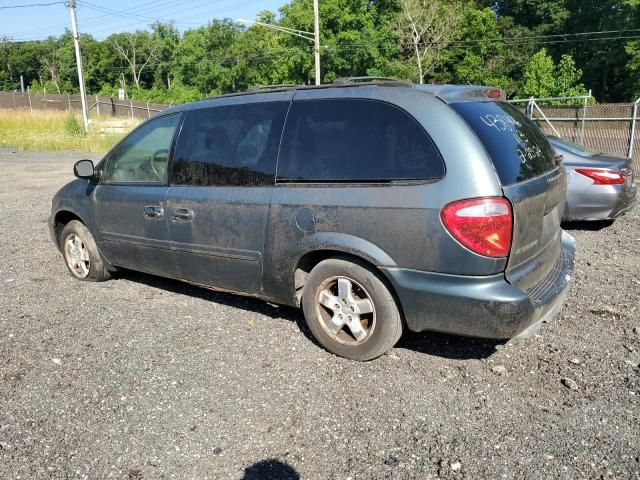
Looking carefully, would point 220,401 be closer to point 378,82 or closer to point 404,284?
point 404,284

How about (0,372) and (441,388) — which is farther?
Result: (0,372)

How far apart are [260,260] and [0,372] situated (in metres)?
1.93

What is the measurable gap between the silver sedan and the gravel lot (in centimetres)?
252

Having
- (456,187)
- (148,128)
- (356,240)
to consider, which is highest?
(148,128)

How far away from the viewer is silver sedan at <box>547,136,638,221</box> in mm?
7473

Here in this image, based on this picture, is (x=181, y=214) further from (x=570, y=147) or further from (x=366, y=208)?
(x=570, y=147)

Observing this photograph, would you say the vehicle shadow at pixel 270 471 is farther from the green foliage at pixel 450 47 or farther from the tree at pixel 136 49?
the tree at pixel 136 49

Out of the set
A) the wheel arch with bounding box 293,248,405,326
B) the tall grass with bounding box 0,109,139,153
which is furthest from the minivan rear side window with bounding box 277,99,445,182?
the tall grass with bounding box 0,109,139,153

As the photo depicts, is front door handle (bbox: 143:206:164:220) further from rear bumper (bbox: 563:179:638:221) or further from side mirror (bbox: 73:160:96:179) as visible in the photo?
rear bumper (bbox: 563:179:638:221)

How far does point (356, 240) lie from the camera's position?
3646mm

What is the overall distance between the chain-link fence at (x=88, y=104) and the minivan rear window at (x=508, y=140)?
49.8 m

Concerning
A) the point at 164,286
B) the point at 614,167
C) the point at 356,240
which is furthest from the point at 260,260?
the point at 614,167

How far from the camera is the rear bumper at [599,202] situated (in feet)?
24.5

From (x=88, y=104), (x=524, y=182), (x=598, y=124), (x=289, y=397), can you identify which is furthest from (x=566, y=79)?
(x=289, y=397)
